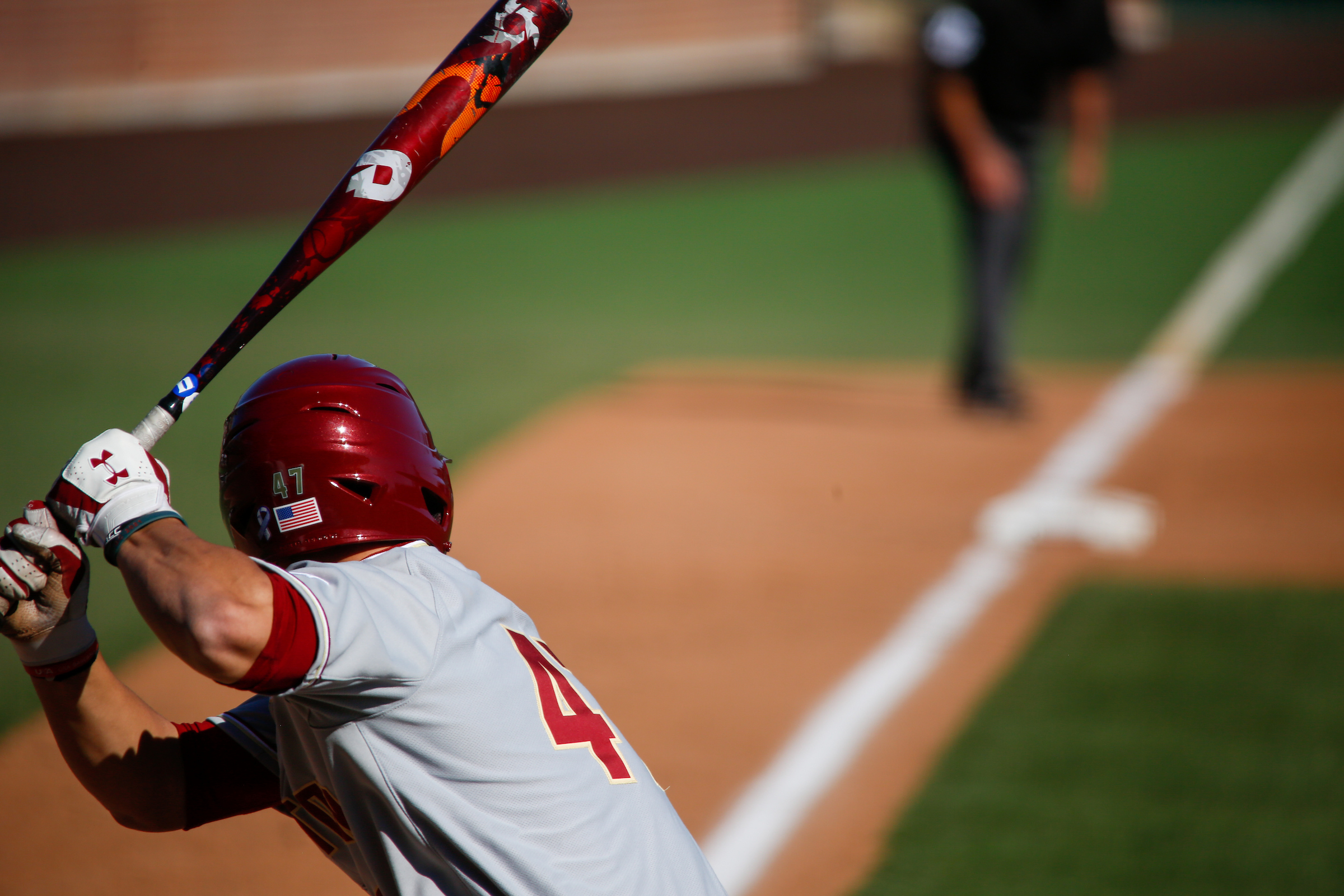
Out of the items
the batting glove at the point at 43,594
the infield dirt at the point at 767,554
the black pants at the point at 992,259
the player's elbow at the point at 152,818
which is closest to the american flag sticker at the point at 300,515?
the batting glove at the point at 43,594

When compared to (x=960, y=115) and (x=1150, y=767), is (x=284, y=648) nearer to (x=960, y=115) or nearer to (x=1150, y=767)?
(x=1150, y=767)

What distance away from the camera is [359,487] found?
72.2 inches

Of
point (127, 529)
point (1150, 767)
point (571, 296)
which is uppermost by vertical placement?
point (127, 529)

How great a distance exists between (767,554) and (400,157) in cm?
350

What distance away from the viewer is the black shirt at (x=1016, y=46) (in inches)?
263

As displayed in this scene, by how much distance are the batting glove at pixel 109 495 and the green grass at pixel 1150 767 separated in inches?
87.4

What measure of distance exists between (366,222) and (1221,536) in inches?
177

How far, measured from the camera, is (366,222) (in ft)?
7.23

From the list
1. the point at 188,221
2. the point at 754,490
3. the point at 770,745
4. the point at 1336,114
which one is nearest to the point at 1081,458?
the point at 754,490

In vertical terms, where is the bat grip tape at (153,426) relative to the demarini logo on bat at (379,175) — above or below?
below

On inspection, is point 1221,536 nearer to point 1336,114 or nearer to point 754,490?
point 754,490

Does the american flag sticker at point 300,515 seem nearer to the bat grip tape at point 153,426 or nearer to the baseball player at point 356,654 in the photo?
the baseball player at point 356,654

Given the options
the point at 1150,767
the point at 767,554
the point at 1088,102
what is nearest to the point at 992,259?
the point at 1088,102

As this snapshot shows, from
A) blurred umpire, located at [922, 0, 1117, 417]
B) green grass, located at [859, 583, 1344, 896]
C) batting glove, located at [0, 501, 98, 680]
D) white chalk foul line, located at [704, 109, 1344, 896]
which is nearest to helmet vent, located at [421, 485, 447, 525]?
batting glove, located at [0, 501, 98, 680]
